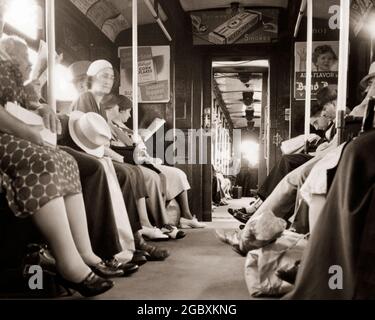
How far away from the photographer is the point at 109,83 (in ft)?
11.4

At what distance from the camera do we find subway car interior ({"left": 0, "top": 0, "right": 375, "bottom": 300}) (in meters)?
1.61

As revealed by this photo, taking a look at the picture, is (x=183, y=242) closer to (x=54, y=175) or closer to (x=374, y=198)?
(x=54, y=175)

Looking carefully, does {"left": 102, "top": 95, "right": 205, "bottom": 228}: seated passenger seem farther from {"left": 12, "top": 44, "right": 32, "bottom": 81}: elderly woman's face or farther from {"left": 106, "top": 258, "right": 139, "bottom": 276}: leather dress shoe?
{"left": 12, "top": 44, "right": 32, "bottom": 81}: elderly woman's face

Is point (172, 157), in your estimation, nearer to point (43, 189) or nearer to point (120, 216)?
point (120, 216)

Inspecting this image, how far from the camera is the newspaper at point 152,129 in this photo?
5329 mm

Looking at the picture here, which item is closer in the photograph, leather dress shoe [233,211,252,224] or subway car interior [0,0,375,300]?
subway car interior [0,0,375,300]

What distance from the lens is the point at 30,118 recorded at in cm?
181

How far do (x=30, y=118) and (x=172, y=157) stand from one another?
3.84 m

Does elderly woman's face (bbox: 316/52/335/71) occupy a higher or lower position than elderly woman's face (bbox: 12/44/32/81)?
higher

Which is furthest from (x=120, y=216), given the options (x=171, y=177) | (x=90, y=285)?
(x=171, y=177)

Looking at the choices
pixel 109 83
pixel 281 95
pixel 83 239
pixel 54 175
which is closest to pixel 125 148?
pixel 109 83

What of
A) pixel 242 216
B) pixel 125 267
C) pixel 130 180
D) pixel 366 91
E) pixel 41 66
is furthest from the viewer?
pixel 242 216

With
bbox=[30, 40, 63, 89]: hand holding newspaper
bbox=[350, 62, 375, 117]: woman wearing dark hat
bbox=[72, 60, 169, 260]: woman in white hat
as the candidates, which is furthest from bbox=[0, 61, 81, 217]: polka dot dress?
bbox=[350, 62, 375, 117]: woman wearing dark hat

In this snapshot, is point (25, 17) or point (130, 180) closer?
point (130, 180)
